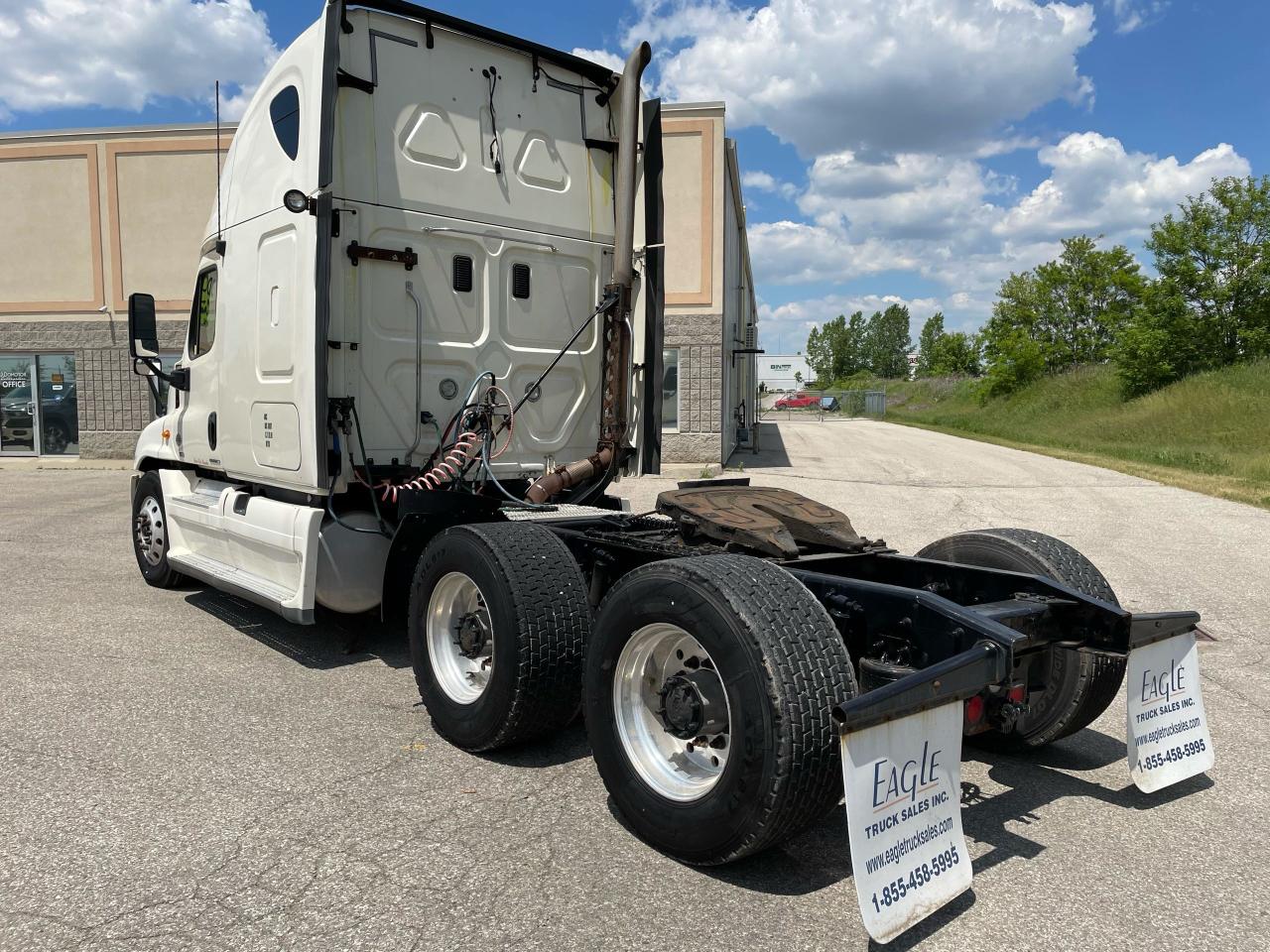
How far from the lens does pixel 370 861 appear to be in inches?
126

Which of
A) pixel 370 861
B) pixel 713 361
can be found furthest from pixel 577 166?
pixel 713 361

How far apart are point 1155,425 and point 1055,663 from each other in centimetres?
2948

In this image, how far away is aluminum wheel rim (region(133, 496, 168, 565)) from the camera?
24.8 feet

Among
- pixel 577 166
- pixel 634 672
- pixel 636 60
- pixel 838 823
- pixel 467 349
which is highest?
pixel 636 60

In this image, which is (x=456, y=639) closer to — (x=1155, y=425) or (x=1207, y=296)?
(x=1155, y=425)

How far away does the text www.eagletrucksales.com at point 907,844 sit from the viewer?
265 cm

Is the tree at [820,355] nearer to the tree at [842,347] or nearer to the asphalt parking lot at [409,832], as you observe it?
the tree at [842,347]

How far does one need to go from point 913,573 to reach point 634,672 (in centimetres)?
144

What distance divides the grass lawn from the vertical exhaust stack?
1153cm

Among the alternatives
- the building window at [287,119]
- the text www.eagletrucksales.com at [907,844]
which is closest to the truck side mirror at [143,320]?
the building window at [287,119]

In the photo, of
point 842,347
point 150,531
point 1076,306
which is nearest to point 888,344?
point 842,347

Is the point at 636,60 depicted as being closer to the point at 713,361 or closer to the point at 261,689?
the point at 261,689

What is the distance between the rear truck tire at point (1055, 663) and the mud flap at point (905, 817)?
104 cm

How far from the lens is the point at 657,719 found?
3451 millimetres
